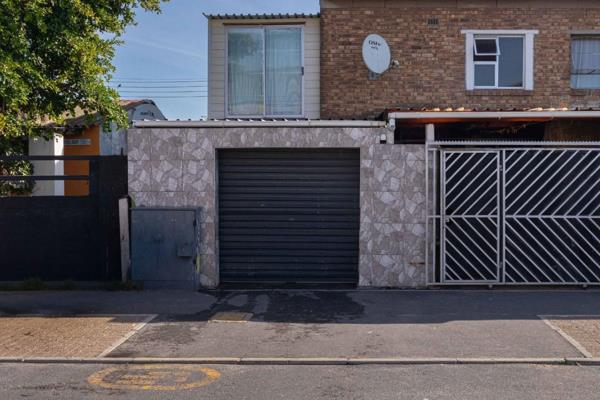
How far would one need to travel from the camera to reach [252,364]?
7309 mm

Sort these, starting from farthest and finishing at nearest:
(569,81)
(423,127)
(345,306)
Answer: (569,81) → (423,127) → (345,306)

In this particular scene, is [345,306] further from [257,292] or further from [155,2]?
[155,2]

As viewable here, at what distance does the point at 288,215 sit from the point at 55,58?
16.7 ft

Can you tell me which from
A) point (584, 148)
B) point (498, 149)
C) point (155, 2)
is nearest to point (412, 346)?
point (498, 149)

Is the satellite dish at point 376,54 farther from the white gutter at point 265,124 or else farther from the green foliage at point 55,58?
the green foliage at point 55,58

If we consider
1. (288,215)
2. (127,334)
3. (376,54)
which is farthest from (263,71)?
(127,334)

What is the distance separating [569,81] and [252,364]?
11.1 m

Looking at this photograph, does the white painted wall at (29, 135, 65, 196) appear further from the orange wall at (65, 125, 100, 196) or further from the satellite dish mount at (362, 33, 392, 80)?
the satellite dish mount at (362, 33, 392, 80)

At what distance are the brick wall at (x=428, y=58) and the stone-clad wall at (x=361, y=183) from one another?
3.45m

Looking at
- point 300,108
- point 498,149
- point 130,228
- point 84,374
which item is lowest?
point 84,374

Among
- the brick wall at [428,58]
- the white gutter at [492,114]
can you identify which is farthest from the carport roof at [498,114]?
the brick wall at [428,58]

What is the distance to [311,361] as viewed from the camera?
732cm

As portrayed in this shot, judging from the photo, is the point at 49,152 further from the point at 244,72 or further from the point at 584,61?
the point at 584,61

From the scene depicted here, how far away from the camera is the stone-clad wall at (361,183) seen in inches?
450
